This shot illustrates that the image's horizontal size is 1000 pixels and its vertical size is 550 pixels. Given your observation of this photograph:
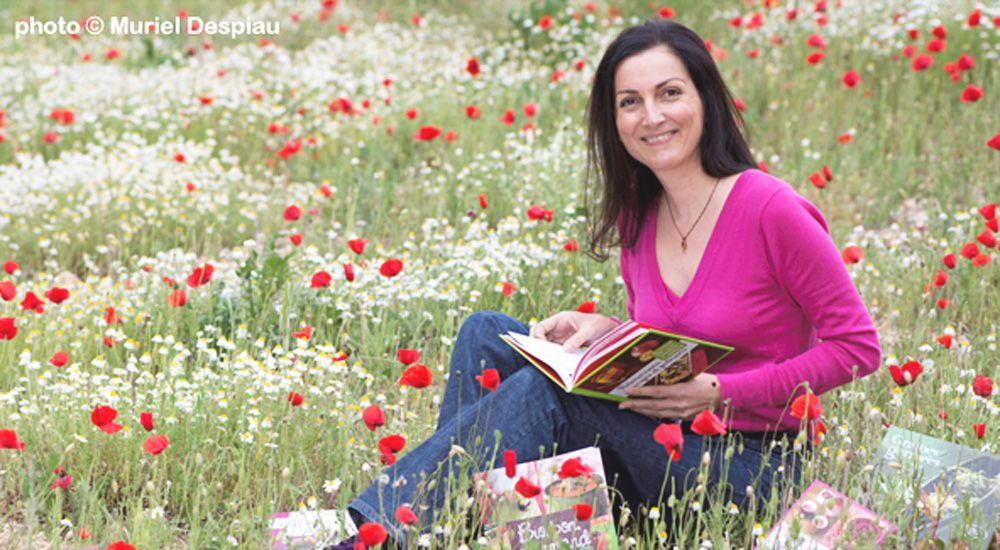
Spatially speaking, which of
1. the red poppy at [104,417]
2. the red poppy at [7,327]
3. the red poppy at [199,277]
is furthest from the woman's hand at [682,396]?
the red poppy at [7,327]

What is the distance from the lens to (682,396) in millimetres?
2820

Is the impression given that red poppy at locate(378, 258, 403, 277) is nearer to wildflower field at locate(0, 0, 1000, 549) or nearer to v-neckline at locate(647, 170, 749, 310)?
wildflower field at locate(0, 0, 1000, 549)

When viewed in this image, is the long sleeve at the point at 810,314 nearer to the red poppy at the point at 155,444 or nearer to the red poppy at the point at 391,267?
the red poppy at the point at 391,267

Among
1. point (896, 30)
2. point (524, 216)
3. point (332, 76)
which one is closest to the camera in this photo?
point (524, 216)

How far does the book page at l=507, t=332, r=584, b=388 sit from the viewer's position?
2847 mm

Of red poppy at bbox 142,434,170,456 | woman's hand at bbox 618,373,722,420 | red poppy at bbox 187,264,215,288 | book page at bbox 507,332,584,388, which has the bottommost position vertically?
red poppy at bbox 142,434,170,456

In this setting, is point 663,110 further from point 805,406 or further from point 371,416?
point 371,416

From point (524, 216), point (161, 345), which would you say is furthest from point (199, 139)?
point (161, 345)

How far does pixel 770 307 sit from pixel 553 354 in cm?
56

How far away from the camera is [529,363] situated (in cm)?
311

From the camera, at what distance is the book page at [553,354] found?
9.34 ft

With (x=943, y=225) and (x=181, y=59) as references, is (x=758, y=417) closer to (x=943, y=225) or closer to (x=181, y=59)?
(x=943, y=225)

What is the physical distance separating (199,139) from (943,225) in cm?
417

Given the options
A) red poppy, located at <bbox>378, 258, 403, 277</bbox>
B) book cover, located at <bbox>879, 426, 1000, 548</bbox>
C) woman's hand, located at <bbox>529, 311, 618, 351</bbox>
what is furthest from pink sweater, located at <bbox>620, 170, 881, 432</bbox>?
red poppy, located at <bbox>378, 258, 403, 277</bbox>
